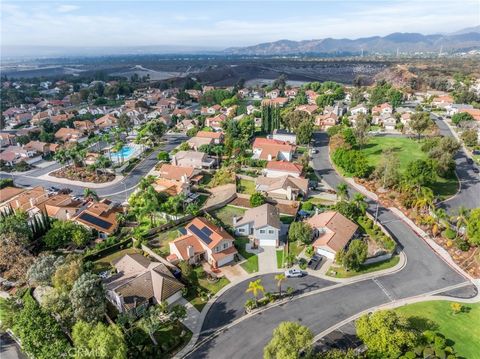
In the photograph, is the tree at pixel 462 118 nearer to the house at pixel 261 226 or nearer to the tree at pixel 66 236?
the house at pixel 261 226

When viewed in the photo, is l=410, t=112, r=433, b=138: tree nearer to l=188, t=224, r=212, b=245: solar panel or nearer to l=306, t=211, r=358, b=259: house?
l=306, t=211, r=358, b=259: house

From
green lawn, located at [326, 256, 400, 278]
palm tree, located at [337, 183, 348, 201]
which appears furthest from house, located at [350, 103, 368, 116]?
green lawn, located at [326, 256, 400, 278]

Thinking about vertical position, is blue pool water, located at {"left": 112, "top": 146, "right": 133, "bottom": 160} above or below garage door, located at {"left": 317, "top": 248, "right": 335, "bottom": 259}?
above

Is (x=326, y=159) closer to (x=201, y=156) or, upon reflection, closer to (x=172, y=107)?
(x=201, y=156)

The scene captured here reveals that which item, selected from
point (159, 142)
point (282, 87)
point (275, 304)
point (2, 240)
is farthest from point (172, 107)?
point (275, 304)

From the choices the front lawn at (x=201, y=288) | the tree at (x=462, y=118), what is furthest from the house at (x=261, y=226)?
the tree at (x=462, y=118)

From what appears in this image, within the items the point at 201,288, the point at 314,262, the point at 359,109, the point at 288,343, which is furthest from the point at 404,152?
the point at 288,343
